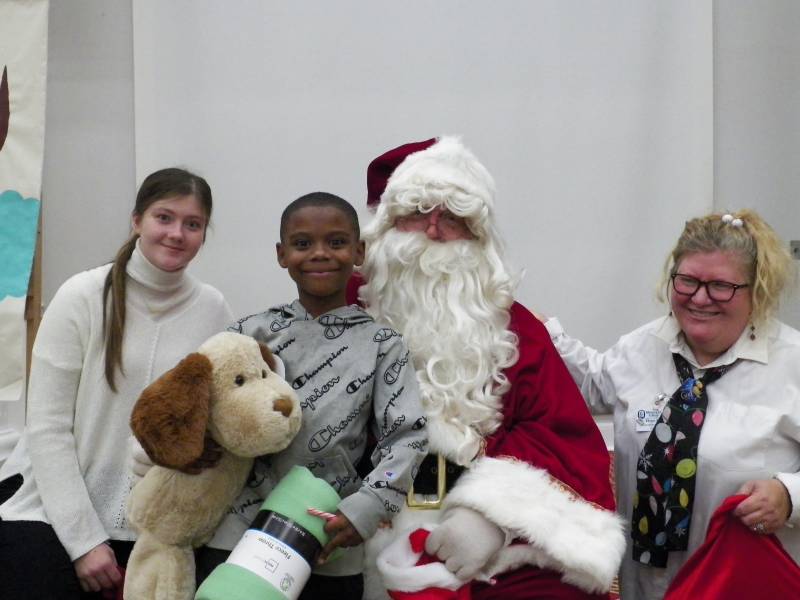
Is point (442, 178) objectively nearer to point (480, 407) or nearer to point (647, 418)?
point (480, 407)

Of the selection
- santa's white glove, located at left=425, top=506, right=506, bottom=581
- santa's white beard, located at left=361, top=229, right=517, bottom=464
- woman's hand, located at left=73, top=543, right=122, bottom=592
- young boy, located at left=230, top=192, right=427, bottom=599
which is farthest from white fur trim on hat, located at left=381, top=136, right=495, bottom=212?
woman's hand, located at left=73, top=543, right=122, bottom=592

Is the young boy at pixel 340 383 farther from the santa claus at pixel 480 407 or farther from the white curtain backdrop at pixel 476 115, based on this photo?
the white curtain backdrop at pixel 476 115

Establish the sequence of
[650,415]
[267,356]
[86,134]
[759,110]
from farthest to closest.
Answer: [759,110], [86,134], [650,415], [267,356]

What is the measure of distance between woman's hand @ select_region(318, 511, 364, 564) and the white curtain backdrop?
1.87 metres

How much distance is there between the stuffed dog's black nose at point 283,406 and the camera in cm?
166

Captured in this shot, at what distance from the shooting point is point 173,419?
1.58 m

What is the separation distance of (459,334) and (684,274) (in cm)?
64

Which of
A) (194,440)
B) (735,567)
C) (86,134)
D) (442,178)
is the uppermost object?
(86,134)

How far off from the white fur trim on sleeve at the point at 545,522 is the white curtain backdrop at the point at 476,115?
5.18ft

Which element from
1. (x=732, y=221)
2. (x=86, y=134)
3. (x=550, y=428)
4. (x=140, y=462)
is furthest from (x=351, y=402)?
(x=86, y=134)

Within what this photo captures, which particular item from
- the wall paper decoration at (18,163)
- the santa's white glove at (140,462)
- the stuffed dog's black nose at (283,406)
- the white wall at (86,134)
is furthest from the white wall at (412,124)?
the stuffed dog's black nose at (283,406)

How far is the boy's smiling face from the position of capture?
1.88 m

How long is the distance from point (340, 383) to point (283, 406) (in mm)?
189

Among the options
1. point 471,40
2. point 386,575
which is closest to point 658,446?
point 386,575
